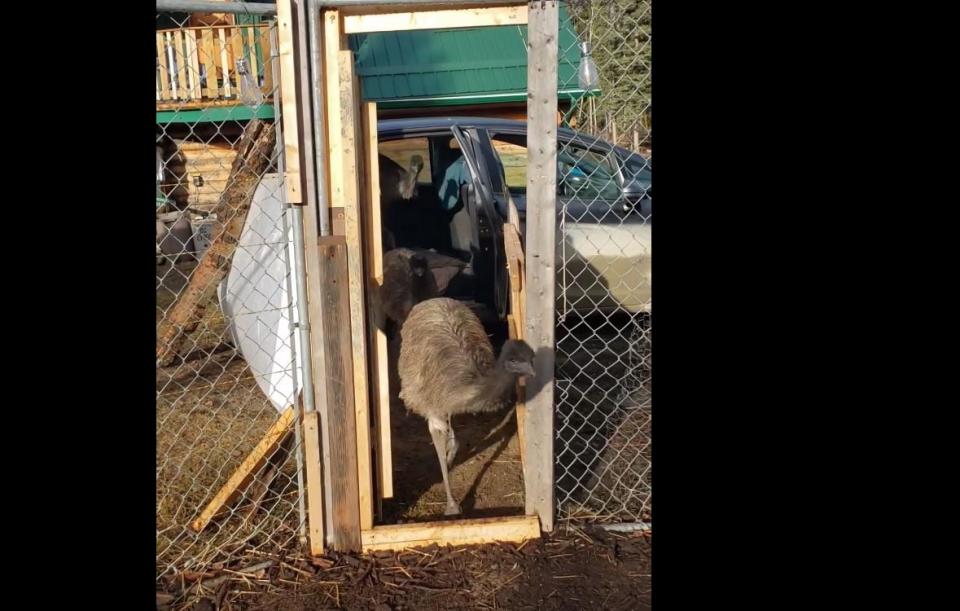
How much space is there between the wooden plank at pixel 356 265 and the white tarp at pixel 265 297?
1.43 ft

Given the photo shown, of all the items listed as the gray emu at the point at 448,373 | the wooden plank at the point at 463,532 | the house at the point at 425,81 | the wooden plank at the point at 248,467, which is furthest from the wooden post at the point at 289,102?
the house at the point at 425,81

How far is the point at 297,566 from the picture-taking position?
3389 mm

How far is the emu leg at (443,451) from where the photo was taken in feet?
13.1

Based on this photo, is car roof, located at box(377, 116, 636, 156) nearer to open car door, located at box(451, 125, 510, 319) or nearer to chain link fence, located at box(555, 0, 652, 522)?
open car door, located at box(451, 125, 510, 319)

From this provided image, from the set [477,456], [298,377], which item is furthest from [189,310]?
[477,456]

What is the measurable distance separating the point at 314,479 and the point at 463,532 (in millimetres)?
763

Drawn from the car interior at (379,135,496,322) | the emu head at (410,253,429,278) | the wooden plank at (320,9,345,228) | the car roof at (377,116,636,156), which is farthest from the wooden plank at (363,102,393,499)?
the car roof at (377,116,636,156)

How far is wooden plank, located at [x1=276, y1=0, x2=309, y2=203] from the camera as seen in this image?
292 cm

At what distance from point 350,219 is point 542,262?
34.7 inches

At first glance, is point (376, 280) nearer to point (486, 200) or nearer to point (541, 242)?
point (541, 242)

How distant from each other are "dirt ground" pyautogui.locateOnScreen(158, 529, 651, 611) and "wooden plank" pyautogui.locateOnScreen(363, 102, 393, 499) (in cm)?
44

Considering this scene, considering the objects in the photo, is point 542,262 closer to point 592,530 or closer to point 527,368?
point 527,368

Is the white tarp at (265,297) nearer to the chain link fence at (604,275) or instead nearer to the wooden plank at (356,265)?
the wooden plank at (356,265)

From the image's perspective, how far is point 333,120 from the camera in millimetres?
3184
